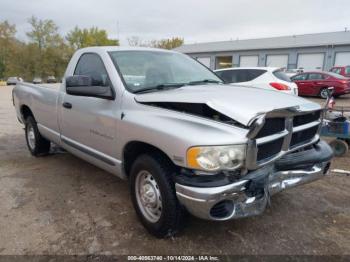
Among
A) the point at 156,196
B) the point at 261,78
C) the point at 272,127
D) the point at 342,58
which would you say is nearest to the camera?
the point at 272,127

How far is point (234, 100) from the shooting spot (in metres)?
2.62

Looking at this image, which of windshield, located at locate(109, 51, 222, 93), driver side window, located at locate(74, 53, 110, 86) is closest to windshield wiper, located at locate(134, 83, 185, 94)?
windshield, located at locate(109, 51, 222, 93)

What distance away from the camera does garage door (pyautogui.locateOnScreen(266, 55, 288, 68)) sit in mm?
29547

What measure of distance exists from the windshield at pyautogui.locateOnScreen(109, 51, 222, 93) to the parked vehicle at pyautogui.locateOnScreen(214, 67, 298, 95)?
4773 millimetres

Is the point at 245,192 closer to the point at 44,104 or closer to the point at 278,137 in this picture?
the point at 278,137

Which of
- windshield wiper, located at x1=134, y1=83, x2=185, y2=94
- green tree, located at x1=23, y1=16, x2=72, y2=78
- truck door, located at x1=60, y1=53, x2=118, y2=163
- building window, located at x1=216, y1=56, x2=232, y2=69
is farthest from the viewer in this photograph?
green tree, located at x1=23, y1=16, x2=72, y2=78

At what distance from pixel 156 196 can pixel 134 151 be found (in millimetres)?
526

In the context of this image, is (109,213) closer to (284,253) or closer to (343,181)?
(284,253)

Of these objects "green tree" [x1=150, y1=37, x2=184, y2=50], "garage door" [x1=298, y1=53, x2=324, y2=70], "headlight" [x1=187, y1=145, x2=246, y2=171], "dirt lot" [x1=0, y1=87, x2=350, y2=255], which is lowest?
"dirt lot" [x1=0, y1=87, x2=350, y2=255]

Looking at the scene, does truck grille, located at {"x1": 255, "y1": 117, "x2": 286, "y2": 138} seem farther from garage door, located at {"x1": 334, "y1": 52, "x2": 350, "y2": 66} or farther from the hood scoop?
garage door, located at {"x1": 334, "y1": 52, "x2": 350, "y2": 66}

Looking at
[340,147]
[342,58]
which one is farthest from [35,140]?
[342,58]

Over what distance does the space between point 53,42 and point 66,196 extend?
61.2 metres

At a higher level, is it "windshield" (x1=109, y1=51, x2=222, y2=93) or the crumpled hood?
"windshield" (x1=109, y1=51, x2=222, y2=93)

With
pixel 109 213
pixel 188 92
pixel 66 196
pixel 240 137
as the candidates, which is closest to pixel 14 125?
pixel 66 196
